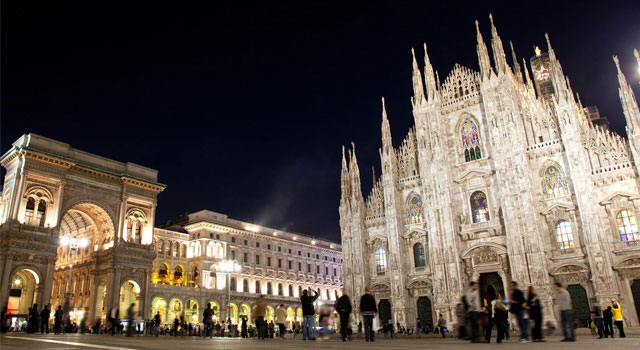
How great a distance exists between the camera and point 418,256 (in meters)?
37.9

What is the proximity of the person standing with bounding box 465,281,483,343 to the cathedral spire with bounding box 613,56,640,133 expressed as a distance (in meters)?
24.4

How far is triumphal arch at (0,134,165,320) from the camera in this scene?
32688 millimetres

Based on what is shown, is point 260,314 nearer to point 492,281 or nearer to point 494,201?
point 492,281

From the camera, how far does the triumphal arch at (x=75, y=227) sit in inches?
1287

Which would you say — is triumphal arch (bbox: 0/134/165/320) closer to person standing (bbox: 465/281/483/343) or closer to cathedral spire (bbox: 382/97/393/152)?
cathedral spire (bbox: 382/97/393/152)

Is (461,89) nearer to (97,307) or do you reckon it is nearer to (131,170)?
(131,170)

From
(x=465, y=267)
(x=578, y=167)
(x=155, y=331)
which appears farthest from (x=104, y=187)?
(x=578, y=167)

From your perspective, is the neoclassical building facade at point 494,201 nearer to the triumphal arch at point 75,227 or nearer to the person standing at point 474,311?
the person standing at point 474,311

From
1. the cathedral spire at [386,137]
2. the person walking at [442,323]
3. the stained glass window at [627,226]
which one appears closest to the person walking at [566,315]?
the person walking at [442,323]

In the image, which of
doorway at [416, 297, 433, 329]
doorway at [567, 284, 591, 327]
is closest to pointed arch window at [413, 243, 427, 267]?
doorway at [416, 297, 433, 329]

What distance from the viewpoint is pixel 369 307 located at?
14398 mm

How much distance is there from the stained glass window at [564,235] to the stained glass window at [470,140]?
8.33m

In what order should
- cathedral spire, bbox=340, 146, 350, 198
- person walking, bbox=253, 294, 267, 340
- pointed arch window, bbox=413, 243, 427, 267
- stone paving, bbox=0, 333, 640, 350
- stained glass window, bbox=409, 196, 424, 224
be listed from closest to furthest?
1. stone paving, bbox=0, 333, 640, 350
2. person walking, bbox=253, 294, 267, 340
3. pointed arch window, bbox=413, 243, 427, 267
4. stained glass window, bbox=409, 196, 424, 224
5. cathedral spire, bbox=340, 146, 350, 198

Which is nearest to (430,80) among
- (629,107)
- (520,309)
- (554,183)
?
(554,183)
